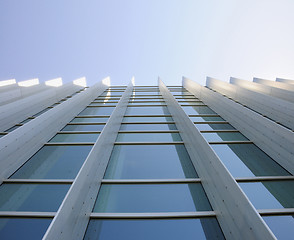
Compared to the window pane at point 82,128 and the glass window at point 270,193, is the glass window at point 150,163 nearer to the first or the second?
the glass window at point 270,193

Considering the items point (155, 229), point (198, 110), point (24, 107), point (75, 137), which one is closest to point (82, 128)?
point (75, 137)

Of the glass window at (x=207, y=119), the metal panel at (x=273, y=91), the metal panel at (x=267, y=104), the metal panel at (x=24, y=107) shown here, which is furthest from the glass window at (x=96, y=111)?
the metal panel at (x=273, y=91)

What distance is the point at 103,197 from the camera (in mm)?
4727

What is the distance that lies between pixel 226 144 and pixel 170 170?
2822 mm

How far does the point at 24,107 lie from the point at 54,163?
207 inches

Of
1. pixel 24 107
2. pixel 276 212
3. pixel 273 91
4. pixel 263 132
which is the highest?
pixel 273 91

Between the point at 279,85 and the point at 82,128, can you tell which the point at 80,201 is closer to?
the point at 82,128

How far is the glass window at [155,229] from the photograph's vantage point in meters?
3.81

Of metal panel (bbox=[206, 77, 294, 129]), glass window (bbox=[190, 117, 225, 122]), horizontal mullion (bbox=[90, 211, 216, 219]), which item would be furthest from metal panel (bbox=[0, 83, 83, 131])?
metal panel (bbox=[206, 77, 294, 129])

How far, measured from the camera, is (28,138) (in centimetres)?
604

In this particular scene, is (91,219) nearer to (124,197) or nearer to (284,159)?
(124,197)

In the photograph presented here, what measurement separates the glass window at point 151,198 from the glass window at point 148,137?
2707 millimetres

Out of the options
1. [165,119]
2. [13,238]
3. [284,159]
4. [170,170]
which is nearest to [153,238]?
[170,170]

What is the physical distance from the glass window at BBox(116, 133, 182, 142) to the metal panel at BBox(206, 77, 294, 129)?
528 cm
